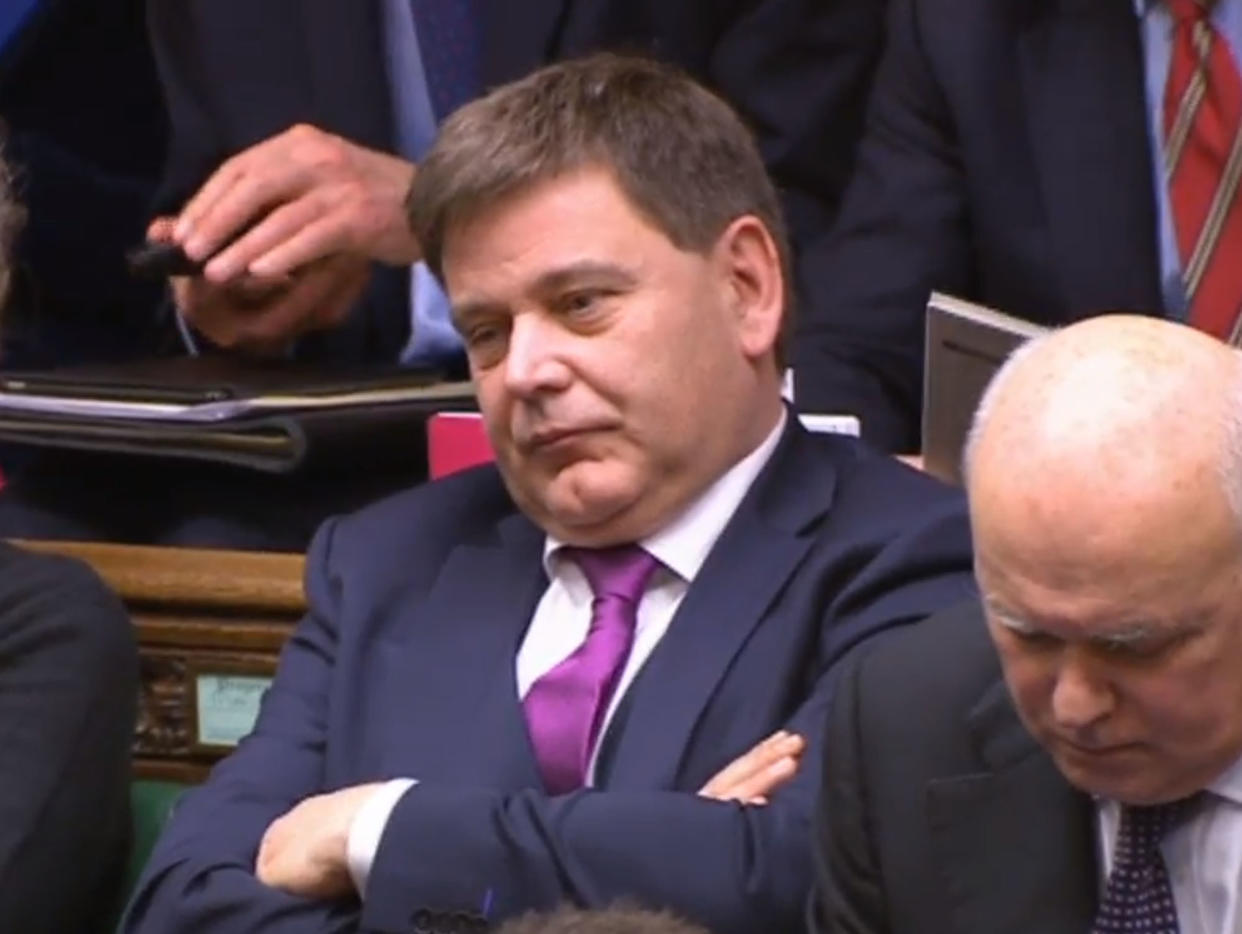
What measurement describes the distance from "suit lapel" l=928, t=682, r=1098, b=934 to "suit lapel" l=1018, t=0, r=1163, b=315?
1.01m

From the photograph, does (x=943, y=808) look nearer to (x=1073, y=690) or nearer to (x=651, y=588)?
(x=1073, y=690)

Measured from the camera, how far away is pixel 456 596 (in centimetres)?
229

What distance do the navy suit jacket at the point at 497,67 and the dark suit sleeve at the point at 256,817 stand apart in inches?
30.5

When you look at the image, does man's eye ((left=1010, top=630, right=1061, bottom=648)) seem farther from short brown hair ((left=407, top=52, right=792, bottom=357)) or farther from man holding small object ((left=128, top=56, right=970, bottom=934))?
short brown hair ((left=407, top=52, right=792, bottom=357))

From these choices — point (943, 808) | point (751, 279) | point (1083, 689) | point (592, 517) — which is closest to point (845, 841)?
point (943, 808)

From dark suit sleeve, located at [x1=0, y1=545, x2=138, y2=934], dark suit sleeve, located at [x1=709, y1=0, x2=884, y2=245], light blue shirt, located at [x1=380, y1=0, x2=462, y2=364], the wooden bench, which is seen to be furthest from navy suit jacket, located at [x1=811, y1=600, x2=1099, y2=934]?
light blue shirt, located at [x1=380, y1=0, x2=462, y2=364]

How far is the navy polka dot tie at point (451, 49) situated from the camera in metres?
3.08

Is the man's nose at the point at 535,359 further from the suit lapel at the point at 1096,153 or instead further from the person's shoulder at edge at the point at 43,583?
the suit lapel at the point at 1096,153

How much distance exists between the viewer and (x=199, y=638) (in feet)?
8.70

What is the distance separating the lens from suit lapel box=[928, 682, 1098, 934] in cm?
183

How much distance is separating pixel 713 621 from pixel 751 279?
0.25m

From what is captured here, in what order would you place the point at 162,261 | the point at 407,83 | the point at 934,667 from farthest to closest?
the point at 407,83
the point at 162,261
the point at 934,667

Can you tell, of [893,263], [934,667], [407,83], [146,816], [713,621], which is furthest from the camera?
[407,83]

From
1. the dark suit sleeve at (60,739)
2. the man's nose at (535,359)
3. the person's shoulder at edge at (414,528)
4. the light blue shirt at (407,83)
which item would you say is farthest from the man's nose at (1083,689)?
the light blue shirt at (407,83)
